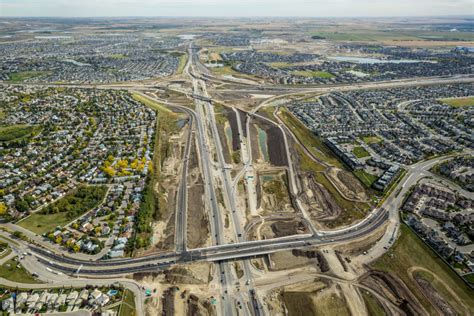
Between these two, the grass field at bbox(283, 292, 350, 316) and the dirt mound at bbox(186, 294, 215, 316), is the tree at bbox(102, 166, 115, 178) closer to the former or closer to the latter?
the dirt mound at bbox(186, 294, 215, 316)

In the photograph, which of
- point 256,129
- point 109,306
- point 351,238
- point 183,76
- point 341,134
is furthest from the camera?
point 183,76

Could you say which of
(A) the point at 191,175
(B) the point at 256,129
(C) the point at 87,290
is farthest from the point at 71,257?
(B) the point at 256,129

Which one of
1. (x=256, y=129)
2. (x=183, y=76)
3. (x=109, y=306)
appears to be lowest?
(x=109, y=306)

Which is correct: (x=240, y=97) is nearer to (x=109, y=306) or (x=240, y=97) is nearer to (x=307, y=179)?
(x=307, y=179)

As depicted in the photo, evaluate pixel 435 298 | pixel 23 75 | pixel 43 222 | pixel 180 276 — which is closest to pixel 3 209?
pixel 43 222

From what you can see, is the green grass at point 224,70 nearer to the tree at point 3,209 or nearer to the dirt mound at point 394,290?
the tree at point 3,209

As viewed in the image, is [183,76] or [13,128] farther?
[183,76]
